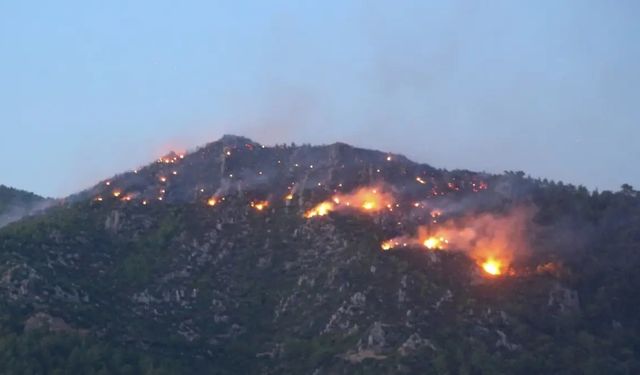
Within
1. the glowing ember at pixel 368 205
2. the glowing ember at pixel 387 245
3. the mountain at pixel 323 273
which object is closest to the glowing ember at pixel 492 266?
the mountain at pixel 323 273

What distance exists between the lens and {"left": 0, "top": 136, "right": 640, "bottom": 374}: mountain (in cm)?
12038

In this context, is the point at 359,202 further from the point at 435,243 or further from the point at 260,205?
the point at 435,243

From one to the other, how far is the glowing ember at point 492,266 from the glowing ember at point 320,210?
26.3m

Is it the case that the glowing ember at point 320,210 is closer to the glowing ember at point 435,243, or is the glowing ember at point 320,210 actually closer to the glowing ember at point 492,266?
the glowing ember at point 435,243

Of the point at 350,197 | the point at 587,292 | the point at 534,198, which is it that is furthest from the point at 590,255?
the point at 350,197

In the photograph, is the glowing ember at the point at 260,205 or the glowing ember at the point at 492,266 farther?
the glowing ember at the point at 260,205

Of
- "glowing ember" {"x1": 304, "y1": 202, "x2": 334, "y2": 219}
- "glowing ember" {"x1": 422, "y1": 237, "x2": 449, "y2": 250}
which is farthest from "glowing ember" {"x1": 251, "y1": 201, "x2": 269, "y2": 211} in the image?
"glowing ember" {"x1": 422, "y1": 237, "x2": 449, "y2": 250}

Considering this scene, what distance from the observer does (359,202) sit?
6324 inches

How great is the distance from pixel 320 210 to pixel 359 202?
623cm

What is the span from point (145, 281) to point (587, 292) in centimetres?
5805

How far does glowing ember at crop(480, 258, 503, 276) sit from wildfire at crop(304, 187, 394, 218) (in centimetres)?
2041

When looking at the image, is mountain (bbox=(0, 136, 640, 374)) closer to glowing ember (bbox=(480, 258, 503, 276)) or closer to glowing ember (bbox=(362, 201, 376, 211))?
glowing ember (bbox=(480, 258, 503, 276))

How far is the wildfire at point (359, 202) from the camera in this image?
158 metres

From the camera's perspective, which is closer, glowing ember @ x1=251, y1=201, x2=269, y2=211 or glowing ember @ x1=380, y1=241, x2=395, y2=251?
glowing ember @ x1=380, y1=241, x2=395, y2=251
